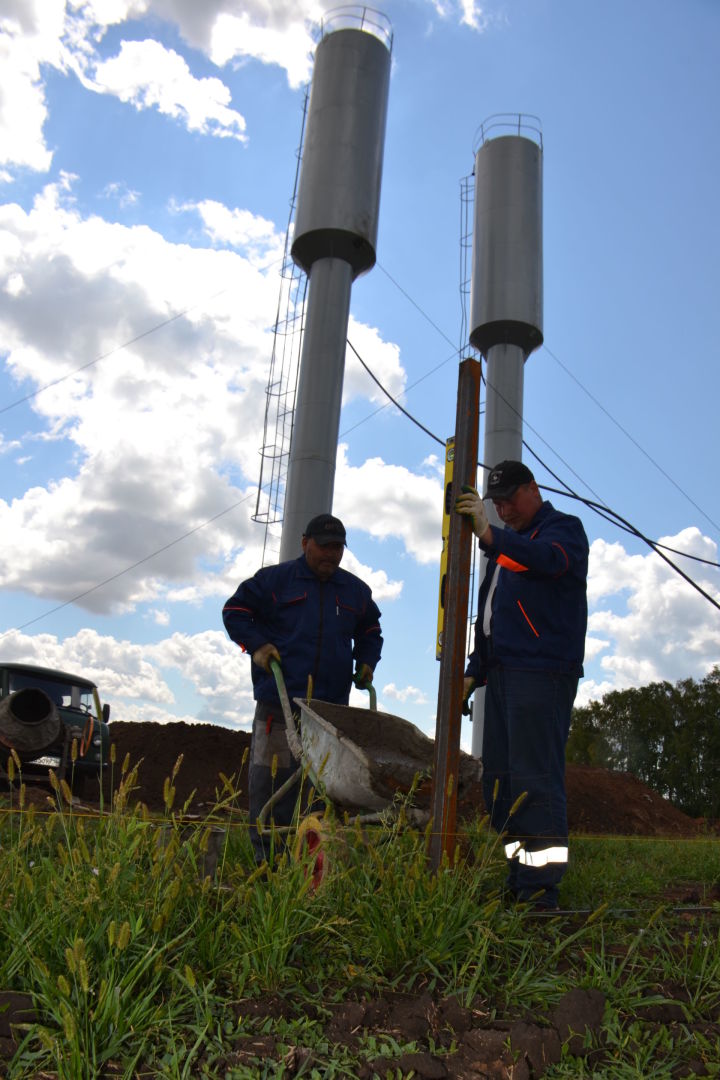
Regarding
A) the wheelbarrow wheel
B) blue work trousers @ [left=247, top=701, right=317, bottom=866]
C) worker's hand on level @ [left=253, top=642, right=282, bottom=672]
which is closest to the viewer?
the wheelbarrow wheel

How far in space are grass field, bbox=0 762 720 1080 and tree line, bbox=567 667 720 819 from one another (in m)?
19.9

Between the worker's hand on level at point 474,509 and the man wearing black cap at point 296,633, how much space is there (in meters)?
1.40

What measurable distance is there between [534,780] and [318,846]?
98cm

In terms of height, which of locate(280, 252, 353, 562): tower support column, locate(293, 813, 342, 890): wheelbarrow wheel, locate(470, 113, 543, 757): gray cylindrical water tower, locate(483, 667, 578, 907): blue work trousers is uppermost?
locate(470, 113, 543, 757): gray cylindrical water tower

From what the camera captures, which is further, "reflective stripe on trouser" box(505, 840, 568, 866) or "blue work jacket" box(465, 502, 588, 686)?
"blue work jacket" box(465, 502, 588, 686)

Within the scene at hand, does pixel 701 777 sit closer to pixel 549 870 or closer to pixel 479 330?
pixel 479 330

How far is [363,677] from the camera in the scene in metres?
5.12

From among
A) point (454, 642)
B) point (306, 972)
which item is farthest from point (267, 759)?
point (306, 972)

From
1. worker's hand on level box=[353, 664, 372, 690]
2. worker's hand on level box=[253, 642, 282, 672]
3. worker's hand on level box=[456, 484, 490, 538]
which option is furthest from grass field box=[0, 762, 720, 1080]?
worker's hand on level box=[353, 664, 372, 690]

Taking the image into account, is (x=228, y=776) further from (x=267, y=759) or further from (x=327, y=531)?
(x=327, y=531)

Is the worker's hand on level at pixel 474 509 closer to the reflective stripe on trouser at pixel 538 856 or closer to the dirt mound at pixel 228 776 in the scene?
the reflective stripe on trouser at pixel 538 856

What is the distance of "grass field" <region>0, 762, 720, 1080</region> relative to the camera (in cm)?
227

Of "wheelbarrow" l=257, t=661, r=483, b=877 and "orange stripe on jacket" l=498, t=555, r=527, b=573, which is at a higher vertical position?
"orange stripe on jacket" l=498, t=555, r=527, b=573

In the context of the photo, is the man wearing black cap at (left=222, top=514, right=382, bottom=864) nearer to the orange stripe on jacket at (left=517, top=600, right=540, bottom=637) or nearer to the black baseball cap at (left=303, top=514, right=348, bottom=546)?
the black baseball cap at (left=303, top=514, right=348, bottom=546)
